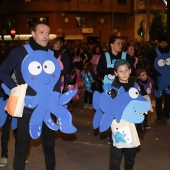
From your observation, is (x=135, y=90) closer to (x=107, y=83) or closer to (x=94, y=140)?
(x=107, y=83)

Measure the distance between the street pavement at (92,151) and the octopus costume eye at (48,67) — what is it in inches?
70.7

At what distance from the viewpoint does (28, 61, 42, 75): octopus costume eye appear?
435 cm

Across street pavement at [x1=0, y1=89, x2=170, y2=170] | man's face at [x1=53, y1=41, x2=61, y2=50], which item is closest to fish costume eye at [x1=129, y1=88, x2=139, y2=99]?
street pavement at [x1=0, y1=89, x2=170, y2=170]

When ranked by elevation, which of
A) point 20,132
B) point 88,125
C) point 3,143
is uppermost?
point 20,132

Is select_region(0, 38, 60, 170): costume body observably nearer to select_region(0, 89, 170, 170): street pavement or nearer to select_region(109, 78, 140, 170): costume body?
select_region(109, 78, 140, 170): costume body

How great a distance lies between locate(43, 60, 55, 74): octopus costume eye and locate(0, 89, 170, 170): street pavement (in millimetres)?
1797

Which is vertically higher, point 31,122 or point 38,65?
point 38,65

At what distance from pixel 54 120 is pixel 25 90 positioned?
59cm

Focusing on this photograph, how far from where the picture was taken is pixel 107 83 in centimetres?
665

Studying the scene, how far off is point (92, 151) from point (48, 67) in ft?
8.21

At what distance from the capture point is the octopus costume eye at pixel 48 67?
176 inches

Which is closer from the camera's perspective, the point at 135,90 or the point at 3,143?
the point at 135,90

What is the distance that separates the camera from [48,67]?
4.48 meters

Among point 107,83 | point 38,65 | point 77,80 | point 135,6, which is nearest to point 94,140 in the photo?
point 107,83
